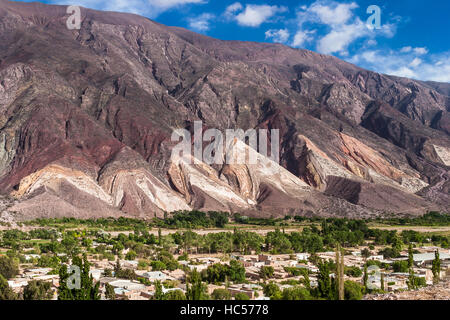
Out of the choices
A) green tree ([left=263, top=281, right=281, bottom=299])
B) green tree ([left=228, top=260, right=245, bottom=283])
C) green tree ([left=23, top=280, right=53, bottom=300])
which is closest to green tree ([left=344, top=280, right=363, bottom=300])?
green tree ([left=263, top=281, right=281, bottom=299])

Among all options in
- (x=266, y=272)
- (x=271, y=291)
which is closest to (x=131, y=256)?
(x=266, y=272)

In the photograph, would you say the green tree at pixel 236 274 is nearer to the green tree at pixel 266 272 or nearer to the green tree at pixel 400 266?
the green tree at pixel 266 272

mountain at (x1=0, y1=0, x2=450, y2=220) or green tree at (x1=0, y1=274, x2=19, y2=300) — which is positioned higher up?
mountain at (x1=0, y1=0, x2=450, y2=220)

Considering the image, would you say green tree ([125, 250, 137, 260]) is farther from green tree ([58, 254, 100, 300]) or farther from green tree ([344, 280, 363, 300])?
green tree ([58, 254, 100, 300])

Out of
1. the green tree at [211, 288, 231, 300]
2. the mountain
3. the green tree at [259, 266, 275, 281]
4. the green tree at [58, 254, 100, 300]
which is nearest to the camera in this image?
the green tree at [58, 254, 100, 300]

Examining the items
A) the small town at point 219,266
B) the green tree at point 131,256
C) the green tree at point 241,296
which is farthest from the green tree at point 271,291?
the green tree at point 131,256

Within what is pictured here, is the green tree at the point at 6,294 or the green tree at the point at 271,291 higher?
the green tree at the point at 6,294

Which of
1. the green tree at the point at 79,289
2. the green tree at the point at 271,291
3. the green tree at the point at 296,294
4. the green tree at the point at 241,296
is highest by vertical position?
the green tree at the point at 79,289

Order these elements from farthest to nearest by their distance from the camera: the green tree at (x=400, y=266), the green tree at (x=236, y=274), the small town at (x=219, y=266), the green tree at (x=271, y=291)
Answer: the green tree at (x=400, y=266) → the green tree at (x=236, y=274) → the green tree at (x=271, y=291) → the small town at (x=219, y=266)
